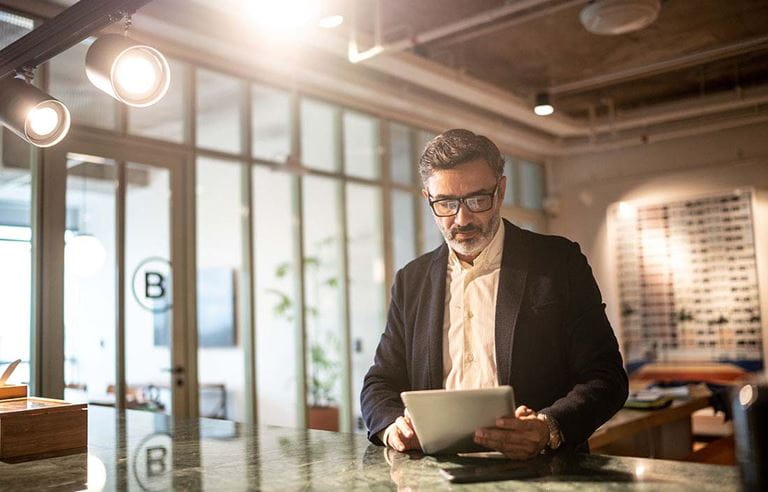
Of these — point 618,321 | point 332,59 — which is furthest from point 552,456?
point 618,321

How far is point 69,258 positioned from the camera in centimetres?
450

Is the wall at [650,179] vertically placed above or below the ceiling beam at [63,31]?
above

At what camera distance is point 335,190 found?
21.3ft

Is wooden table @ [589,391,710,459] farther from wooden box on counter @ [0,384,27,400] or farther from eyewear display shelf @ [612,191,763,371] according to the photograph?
eyewear display shelf @ [612,191,763,371]

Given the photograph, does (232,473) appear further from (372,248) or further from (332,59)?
(372,248)

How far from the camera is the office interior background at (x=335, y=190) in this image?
4.55m

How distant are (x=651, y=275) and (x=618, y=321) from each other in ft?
2.24

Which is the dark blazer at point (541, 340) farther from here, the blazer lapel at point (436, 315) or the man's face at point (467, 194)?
the man's face at point (467, 194)

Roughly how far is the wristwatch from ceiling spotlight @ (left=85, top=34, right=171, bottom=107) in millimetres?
1422

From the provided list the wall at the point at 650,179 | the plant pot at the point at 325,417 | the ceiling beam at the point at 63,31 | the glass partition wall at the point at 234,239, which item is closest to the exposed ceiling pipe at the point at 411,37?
the glass partition wall at the point at 234,239

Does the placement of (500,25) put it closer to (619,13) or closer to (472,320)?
(619,13)

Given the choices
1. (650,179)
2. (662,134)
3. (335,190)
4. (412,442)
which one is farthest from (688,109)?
(412,442)

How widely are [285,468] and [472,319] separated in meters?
0.62

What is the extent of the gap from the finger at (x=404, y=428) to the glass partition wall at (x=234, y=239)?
123 inches
